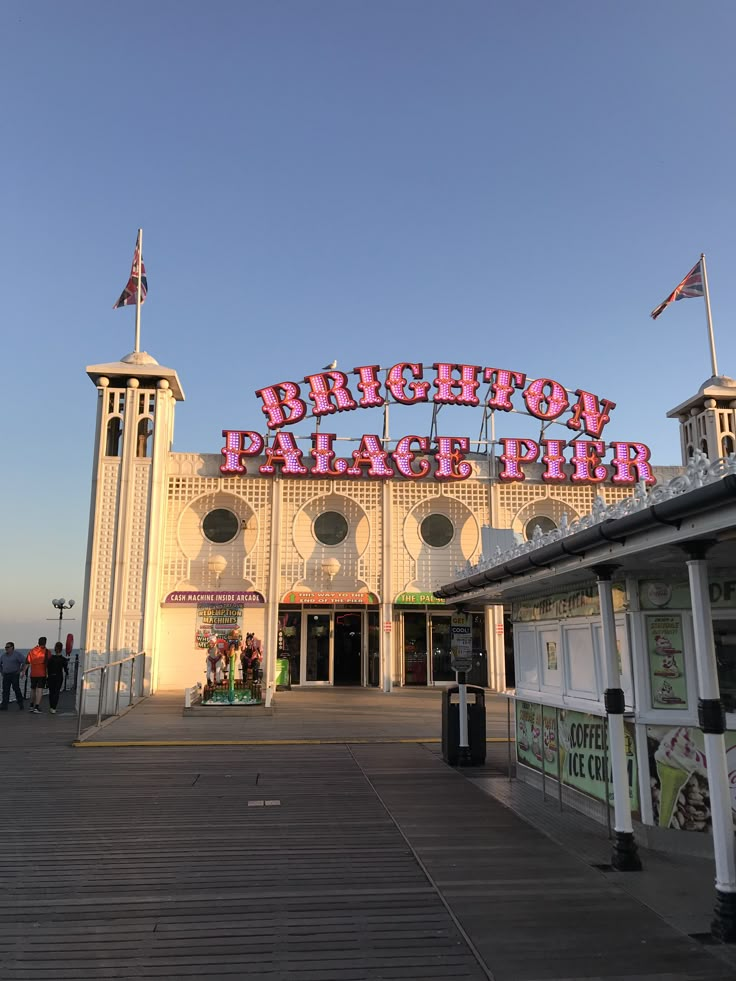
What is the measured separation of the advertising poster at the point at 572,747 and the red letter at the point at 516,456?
42.1 ft

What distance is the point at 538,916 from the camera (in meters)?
4.98

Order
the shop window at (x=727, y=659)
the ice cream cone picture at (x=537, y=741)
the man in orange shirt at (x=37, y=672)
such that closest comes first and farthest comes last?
the shop window at (x=727, y=659)
the ice cream cone picture at (x=537, y=741)
the man in orange shirt at (x=37, y=672)

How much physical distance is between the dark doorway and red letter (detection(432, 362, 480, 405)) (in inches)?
295

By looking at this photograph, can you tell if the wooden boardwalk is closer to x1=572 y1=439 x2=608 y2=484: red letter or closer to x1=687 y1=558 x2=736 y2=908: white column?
x1=687 y1=558 x2=736 y2=908: white column

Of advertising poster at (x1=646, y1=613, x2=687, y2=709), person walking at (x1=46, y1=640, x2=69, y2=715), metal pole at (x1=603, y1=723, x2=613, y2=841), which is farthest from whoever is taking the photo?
person walking at (x1=46, y1=640, x2=69, y2=715)

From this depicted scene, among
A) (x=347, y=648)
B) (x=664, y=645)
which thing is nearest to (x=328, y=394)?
(x=347, y=648)

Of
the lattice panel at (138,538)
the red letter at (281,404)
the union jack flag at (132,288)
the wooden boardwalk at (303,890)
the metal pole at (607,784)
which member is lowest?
the wooden boardwalk at (303,890)

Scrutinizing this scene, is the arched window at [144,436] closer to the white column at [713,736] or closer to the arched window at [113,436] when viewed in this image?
the arched window at [113,436]

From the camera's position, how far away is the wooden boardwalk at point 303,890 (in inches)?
170

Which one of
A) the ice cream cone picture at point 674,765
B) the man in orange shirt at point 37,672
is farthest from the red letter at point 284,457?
the ice cream cone picture at point 674,765

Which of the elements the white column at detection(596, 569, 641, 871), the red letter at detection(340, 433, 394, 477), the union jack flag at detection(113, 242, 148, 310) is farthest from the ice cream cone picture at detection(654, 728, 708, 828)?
the union jack flag at detection(113, 242, 148, 310)

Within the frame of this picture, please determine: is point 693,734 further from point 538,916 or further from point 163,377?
point 163,377

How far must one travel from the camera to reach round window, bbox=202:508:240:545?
21.6 metres

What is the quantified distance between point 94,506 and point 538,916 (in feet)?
57.1
